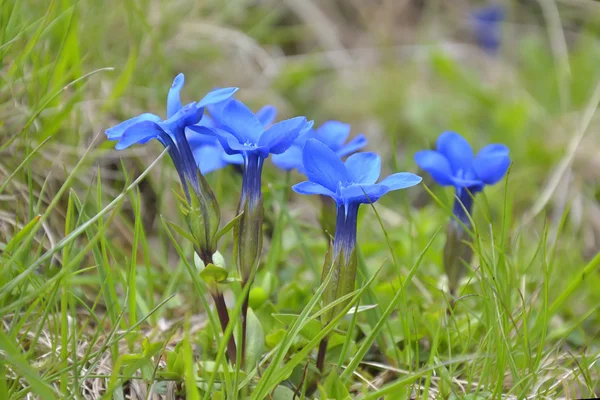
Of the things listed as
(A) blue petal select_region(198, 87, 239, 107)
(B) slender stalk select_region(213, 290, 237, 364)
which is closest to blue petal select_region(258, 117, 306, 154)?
(A) blue petal select_region(198, 87, 239, 107)

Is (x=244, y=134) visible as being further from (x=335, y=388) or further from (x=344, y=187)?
(x=335, y=388)

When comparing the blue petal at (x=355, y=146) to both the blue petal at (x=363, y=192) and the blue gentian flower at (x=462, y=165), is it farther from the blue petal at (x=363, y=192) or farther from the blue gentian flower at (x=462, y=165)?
the blue petal at (x=363, y=192)

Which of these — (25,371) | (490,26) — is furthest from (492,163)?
(490,26)

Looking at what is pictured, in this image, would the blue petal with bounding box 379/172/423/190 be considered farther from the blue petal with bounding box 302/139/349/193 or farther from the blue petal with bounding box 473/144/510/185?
the blue petal with bounding box 473/144/510/185

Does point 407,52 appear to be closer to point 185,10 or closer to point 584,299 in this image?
point 185,10

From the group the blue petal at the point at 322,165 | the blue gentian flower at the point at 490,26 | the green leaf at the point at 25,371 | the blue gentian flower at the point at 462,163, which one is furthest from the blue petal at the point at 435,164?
the blue gentian flower at the point at 490,26

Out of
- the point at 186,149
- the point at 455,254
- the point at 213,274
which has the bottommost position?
the point at 455,254

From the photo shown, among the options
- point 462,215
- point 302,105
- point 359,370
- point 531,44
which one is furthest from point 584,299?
point 531,44
